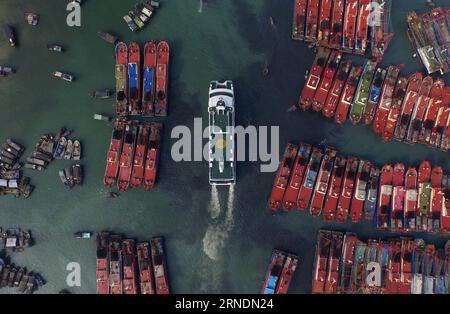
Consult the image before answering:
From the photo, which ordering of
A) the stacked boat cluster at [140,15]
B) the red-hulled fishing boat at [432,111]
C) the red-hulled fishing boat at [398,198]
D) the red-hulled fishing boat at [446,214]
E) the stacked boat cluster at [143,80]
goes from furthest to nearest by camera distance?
the stacked boat cluster at [140,15] → the stacked boat cluster at [143,80] → the red-hulled fishing boat at [432,111] → the red-hulled fishing boat at [398,198] → the red-hulled fishing boat at [446,214]

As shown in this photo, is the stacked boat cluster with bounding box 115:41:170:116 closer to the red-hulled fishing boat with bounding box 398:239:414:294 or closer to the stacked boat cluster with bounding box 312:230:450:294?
the stacked boat cluster with bounding box 312:230:450:294

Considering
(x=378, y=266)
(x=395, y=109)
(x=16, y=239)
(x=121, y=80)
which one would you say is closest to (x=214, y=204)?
(x=121, y=80)

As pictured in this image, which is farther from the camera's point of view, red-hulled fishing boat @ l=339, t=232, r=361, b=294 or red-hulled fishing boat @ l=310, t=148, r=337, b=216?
red-hulled fishing boat @ l=310, t=148, r=337, b=216

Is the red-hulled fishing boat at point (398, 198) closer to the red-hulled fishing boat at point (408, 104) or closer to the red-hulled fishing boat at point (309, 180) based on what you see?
the red-hulled fishing boat at point (408, 104)

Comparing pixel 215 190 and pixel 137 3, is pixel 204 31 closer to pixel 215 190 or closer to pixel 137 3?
pixel 137 3

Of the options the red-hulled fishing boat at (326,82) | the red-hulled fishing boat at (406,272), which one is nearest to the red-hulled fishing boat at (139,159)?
the red-hulled fishing boat at (326,82)

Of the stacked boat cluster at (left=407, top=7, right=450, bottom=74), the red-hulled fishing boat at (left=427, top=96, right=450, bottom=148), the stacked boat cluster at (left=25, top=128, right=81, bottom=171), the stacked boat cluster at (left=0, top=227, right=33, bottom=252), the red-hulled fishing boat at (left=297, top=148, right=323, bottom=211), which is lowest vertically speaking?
the stacked boat cluster at (left=0, top=227, right=33, bottom=252)

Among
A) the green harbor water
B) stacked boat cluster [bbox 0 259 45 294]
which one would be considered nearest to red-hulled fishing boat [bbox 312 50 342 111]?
the green harbor water
